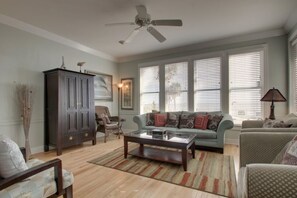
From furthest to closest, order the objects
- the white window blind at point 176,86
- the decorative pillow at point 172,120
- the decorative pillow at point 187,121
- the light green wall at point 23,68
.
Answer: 1. the white window blind at point 176,86
2. the decorative pillow at point 172,120
3. the decorative pillow at point 187,121
4. the light green wall at point 23,68

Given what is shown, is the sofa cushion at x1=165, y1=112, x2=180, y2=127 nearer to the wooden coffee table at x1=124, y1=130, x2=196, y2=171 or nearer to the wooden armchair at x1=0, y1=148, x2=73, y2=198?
the wooden coffee table at x1=124, y1=130, x2=196, y2=171

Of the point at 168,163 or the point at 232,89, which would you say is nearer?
the point at 168,163

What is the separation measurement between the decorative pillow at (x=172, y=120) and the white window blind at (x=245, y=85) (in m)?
1.41

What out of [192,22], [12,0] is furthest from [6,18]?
[192,22]

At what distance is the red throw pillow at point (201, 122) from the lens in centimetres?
393

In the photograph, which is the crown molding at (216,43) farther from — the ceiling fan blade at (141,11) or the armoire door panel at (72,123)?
the armoire door panel at (72,123)

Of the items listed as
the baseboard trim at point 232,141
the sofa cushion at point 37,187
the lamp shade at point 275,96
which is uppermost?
the lamp shade at point 275,96

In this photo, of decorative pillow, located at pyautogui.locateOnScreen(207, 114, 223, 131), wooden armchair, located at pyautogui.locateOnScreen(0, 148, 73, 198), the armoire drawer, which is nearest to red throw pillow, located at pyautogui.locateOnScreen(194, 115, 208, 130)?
decorative pillow, located at pyautogui.locateOnScreen(207, 114, 223, 131)

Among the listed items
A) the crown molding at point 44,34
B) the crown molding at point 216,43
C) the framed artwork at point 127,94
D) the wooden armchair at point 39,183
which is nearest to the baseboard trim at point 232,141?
the crown molding at point 216,43

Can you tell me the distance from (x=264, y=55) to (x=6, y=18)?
5490mm

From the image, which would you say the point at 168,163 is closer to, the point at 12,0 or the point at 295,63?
the point at 295,63

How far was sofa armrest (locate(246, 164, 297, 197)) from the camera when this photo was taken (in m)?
0.79

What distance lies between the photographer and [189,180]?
2.31m

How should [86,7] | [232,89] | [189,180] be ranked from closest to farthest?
1. [189,180]
2. [86,7]
3. [232,89]
